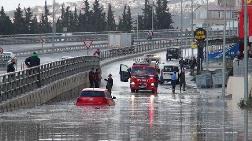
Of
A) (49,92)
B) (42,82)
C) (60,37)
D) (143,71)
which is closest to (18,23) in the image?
(60,37)

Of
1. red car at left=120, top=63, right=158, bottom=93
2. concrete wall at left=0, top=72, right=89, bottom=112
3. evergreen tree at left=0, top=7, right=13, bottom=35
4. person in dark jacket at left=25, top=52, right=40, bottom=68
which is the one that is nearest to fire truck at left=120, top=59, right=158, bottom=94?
Result: red car at left=120, top=63, right=158, bottom=93

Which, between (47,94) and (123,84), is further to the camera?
(123,84)

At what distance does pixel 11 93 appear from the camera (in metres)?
39.3

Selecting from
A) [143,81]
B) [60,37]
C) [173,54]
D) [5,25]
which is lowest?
[173,54]

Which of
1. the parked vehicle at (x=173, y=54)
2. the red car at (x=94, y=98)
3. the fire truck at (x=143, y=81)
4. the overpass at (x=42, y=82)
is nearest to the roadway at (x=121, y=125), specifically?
the overpass at (x=42, y=82)

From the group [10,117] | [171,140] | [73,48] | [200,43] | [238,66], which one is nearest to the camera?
[171,140]

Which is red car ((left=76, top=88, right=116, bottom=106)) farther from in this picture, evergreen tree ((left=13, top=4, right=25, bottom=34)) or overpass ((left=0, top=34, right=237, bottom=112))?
evergreen tree ((left=13, top=4, right=25, bottom=34))

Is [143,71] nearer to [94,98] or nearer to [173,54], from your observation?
[94,98]

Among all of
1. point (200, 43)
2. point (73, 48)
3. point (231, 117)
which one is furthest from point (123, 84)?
point (73, 48)

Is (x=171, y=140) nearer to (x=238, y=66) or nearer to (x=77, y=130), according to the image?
(x=77, y=130)

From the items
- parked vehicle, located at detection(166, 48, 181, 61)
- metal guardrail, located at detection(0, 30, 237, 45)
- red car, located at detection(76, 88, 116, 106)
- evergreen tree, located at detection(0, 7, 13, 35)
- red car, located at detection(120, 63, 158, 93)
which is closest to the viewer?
red car, located at detection(76, 88, 116, 106)

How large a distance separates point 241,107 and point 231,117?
8.83 m

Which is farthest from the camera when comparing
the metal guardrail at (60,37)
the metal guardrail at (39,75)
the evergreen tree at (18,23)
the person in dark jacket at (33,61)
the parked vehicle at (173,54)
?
the evergreen tree at (18,23)

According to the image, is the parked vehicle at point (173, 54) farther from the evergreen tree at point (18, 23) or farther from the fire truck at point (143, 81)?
the fire truck at point (143, 81)
